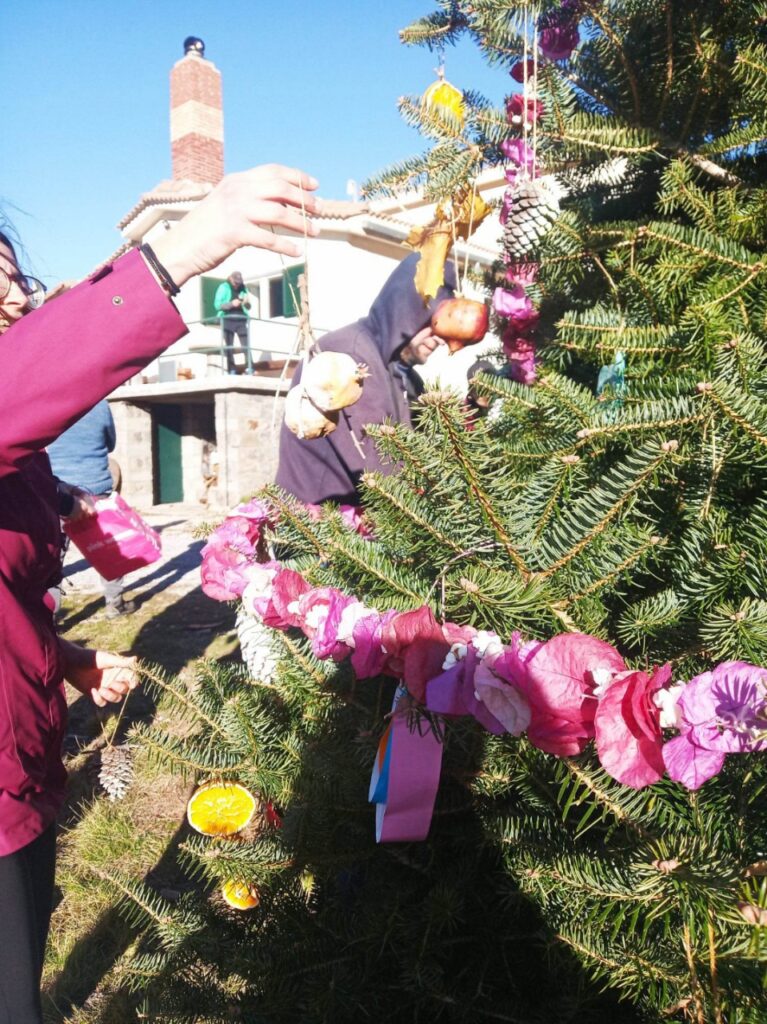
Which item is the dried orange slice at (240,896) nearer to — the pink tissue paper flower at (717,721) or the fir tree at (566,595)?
the fir tree at (566,595)

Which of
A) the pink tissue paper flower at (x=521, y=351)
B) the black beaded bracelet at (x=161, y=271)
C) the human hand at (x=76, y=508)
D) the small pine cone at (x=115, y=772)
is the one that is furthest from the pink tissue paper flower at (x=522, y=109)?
the small pine cone at (x=115, y=772)

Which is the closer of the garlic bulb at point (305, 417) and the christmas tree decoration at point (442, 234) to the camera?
the garlic bulb at point (305, 417)

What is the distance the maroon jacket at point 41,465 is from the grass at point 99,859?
0.31m

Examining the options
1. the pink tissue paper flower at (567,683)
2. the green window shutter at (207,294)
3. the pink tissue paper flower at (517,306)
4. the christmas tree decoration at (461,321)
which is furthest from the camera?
the green window shutter at (207,294)

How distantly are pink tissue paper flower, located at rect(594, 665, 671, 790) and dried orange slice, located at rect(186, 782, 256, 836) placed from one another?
0.93 metres

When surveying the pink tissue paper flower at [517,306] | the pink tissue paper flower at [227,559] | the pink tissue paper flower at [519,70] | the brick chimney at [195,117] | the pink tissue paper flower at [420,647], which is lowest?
the pink tissue paper flower at [227,559]

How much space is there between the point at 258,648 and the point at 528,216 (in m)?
1.17

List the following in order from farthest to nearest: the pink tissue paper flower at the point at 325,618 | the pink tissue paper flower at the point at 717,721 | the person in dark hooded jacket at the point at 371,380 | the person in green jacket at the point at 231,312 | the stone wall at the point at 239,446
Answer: the stone wall at the point at 239,446
the person in green jacket at the point at 231,312
the person in dark hooded jacket at the point at 371,380
the pink tissue paper flower at the point at 325,618
the pink tissue paper flower at the point at 717,721

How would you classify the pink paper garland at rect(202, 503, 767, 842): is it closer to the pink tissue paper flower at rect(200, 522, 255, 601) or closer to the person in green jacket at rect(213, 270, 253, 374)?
the pink tissue paper flower at rect(200, 522, 255, 601)

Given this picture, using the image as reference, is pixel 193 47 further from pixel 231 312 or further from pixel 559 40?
pixel 559 40

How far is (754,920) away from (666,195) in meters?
1.19

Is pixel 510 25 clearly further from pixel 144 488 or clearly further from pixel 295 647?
pixel 144 488

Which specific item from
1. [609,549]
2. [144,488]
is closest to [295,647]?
[609,549]

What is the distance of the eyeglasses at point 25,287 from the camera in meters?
1.20
